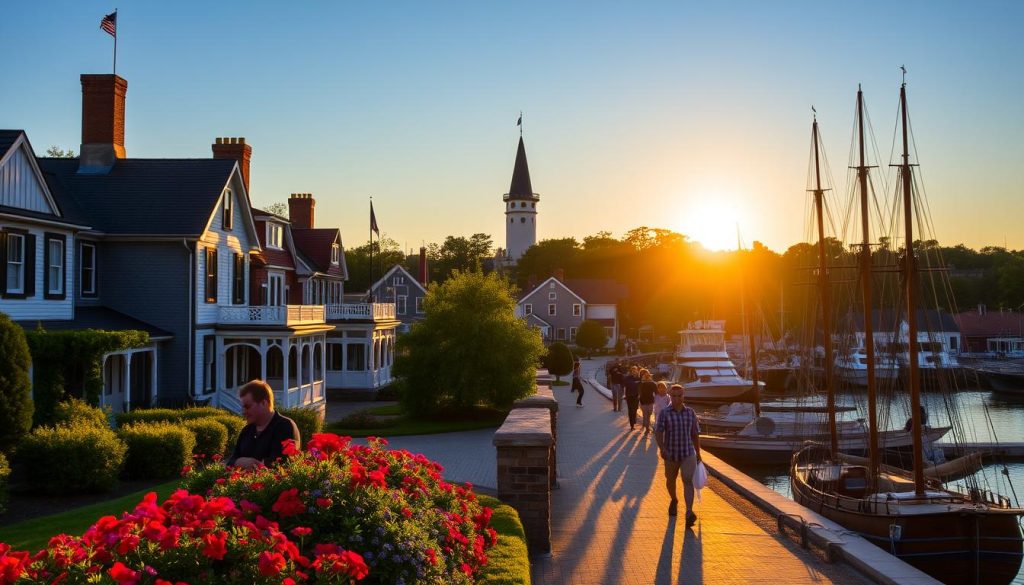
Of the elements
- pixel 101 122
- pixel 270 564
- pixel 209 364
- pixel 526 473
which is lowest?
pixel 526 473

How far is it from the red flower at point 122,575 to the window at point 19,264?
818 inches

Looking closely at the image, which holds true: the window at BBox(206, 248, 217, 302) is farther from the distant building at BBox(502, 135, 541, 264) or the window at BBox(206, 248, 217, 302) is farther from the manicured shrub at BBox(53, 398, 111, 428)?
the distant building at BBox(502, 135, 541, 264)

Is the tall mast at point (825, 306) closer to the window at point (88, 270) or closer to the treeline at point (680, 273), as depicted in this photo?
the window at point (88, 270)

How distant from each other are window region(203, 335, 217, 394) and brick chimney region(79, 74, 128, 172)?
24.3 feet

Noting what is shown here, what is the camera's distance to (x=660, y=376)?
7125 cm

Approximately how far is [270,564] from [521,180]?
12604 cm

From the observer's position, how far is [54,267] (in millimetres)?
24203

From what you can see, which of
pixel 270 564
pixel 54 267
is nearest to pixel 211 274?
pixel 54 267

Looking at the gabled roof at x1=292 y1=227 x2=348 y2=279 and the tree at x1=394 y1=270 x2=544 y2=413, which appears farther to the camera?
the gabled roof at x1=292 y1=227 x2=348 y2=279

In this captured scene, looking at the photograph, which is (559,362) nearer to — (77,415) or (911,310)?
(911,310)

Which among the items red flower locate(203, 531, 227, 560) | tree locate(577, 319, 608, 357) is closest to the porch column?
red flower locate(203, 531, 227, 560)

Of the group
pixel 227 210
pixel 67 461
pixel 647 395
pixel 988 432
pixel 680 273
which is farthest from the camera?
pixel 680 273

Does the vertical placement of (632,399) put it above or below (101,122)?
below

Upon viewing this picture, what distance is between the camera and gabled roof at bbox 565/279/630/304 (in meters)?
98.7
